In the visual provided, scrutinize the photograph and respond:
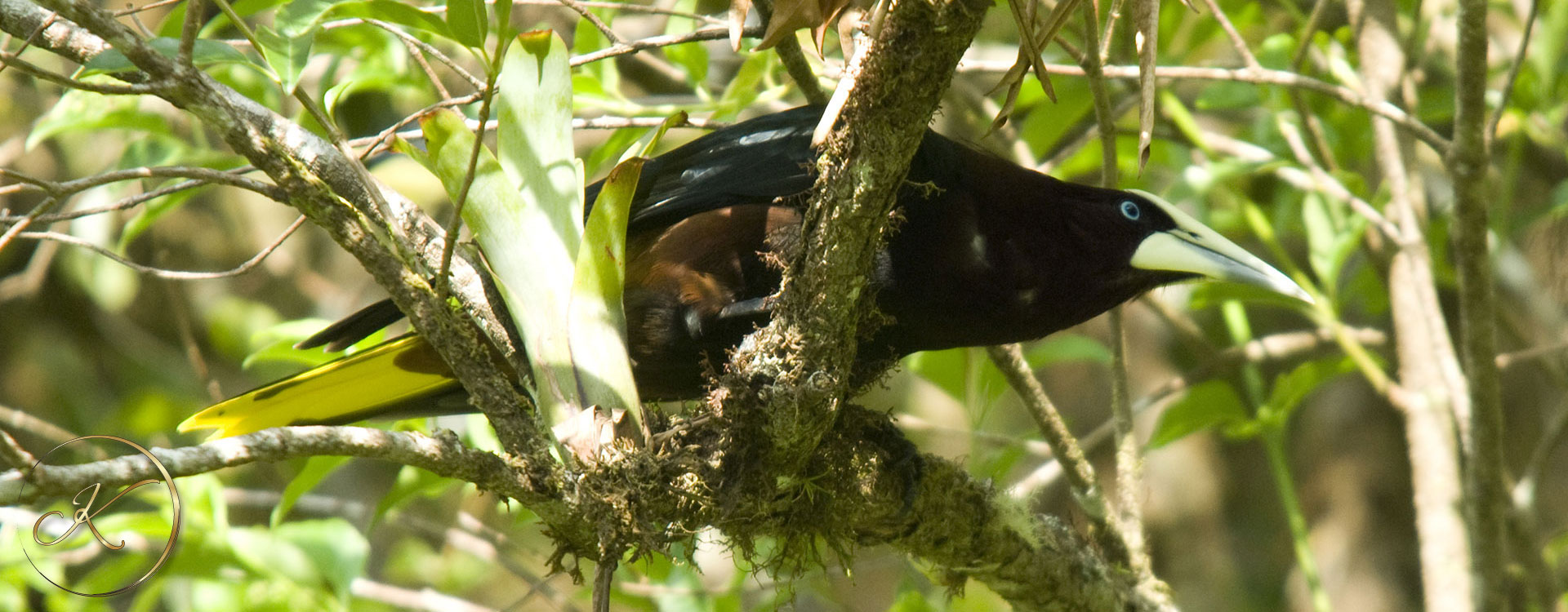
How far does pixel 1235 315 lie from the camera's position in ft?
11.4

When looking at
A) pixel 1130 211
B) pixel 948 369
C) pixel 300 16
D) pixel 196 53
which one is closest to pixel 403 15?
pixel 300 16

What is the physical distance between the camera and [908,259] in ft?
7.60

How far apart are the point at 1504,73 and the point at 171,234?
18.4 ft

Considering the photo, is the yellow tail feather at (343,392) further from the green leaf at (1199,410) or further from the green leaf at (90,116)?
the green leaf at (1199,410)

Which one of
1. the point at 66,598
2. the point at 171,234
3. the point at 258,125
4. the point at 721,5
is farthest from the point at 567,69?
the point at 171,234

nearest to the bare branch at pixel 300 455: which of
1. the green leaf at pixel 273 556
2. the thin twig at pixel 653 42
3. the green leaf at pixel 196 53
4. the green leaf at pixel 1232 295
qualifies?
the green leaf at pixel 196 53

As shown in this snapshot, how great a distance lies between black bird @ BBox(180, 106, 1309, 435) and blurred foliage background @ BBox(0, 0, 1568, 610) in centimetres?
18

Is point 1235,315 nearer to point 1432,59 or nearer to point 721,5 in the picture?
point 1432,59

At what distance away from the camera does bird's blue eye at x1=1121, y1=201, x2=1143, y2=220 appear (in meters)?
2.54

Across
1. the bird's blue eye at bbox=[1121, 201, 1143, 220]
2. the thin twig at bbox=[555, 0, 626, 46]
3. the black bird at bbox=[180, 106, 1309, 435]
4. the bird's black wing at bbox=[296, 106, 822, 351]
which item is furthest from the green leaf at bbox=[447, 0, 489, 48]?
the bird's blue eye at bbox=[1121, 201, 1143, 220]

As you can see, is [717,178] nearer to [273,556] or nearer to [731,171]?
[731,171]

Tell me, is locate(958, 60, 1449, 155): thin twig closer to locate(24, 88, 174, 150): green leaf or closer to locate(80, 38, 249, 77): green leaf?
locate(80, 38, 249, 77): green leaf

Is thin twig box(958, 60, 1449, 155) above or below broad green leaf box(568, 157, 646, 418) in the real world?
above

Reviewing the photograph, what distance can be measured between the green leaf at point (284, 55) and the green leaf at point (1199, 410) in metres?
2.32
